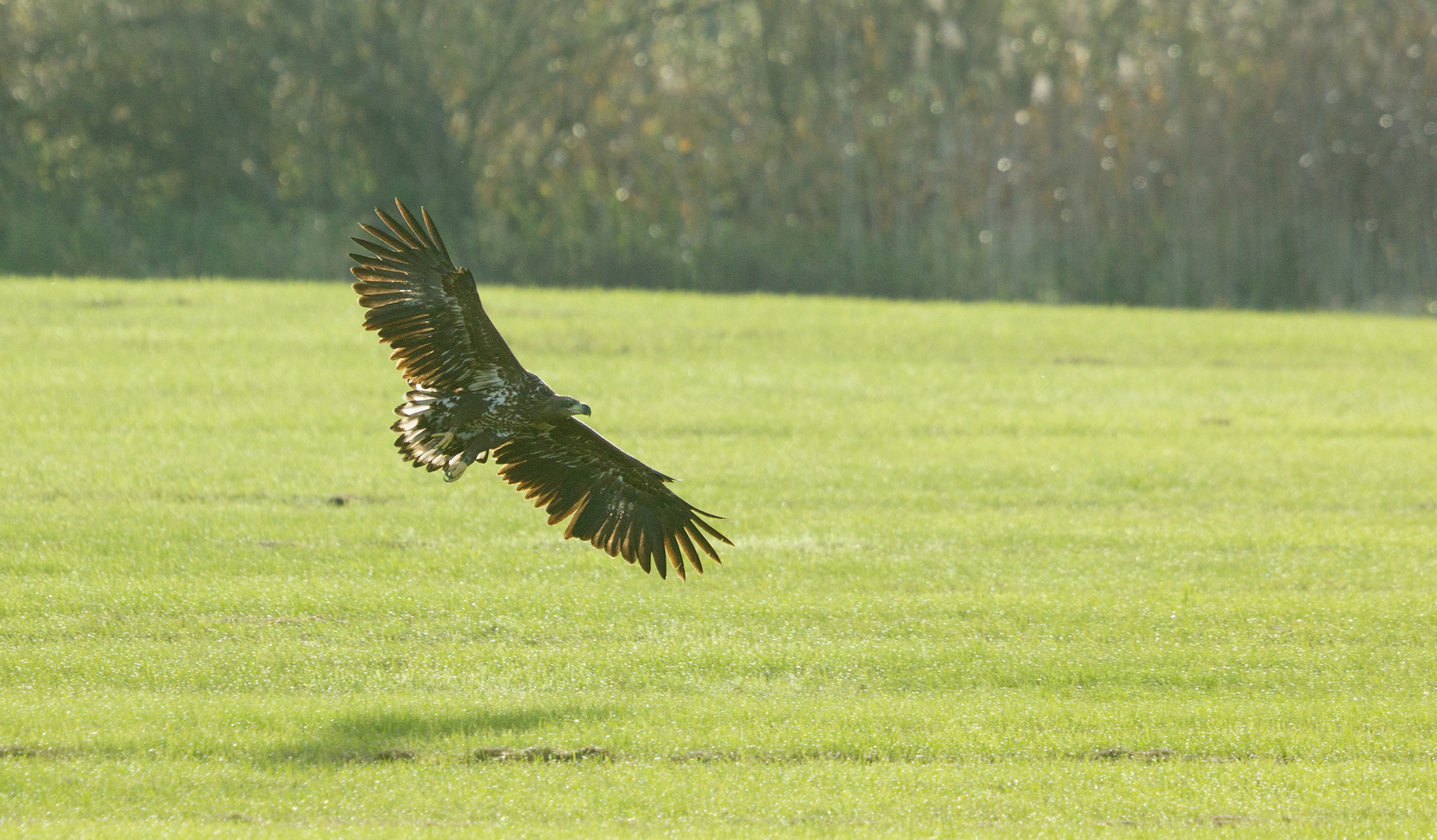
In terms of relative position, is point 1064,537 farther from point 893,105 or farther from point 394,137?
point 394,137

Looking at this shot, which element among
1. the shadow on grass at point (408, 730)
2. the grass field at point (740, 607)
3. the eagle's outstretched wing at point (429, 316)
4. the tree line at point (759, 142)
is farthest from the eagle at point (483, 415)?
the tree line at point (759, 142)

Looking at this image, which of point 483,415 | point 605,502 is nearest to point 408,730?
point 483,415

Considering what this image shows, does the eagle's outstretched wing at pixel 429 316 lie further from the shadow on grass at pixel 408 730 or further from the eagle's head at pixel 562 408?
the shadow on grass at pixel 408 730

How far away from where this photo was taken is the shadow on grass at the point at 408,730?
19.7ft

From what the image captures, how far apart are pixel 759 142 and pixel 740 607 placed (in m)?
12.1

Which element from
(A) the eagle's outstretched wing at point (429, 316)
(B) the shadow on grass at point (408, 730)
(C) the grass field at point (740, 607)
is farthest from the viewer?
(A) the eagle's outstretched wing at point (429, 316)

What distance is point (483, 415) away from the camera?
22.4ft

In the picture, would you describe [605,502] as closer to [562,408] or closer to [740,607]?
[562,408]

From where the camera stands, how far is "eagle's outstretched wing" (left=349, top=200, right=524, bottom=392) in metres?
6.58

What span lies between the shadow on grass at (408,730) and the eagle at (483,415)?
3.08 ft

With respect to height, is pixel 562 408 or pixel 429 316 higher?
pixel 429 316

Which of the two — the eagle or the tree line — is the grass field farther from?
the tree line

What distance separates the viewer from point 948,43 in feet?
64.2

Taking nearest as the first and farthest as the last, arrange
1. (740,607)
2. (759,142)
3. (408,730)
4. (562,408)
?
(408,730) < (562,408) < (740,607) < (759,142)
